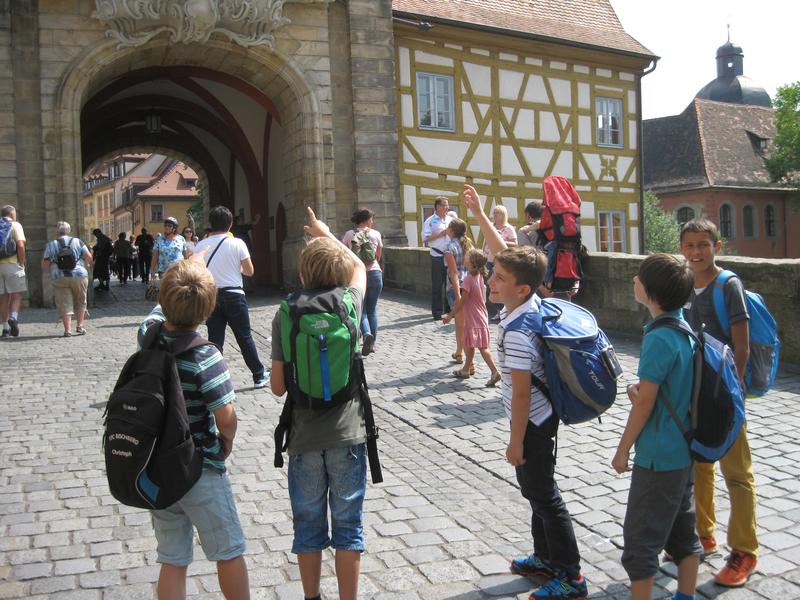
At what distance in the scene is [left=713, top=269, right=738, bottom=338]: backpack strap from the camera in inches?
158

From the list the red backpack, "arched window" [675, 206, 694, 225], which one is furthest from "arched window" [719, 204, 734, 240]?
the red backpack

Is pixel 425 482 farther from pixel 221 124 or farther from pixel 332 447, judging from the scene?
pixel 221 124

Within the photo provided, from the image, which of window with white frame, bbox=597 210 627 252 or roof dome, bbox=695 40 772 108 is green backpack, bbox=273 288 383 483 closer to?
window with white frame, bbox=597 210 627 252

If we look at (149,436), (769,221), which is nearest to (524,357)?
(149,436)

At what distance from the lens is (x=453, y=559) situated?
13.5ft

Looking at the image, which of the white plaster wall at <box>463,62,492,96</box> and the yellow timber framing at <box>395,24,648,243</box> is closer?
the yellow timber framing at <box>395,24,648,243</box>

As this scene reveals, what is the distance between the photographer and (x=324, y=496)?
347 cm

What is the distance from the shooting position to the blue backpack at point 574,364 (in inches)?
136

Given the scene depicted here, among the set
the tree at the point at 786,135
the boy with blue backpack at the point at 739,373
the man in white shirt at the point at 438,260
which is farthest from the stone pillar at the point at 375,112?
the tree at the point at 786,135

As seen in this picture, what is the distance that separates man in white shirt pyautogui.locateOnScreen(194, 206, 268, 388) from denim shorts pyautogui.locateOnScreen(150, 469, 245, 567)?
172 inches

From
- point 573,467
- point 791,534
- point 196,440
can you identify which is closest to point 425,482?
point 573,467

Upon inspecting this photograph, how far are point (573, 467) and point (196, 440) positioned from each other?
298 centimetres

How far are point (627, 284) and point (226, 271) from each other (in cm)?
500

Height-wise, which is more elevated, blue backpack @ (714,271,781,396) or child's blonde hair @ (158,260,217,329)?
child's blonde hair @ (158,260,217,329)
